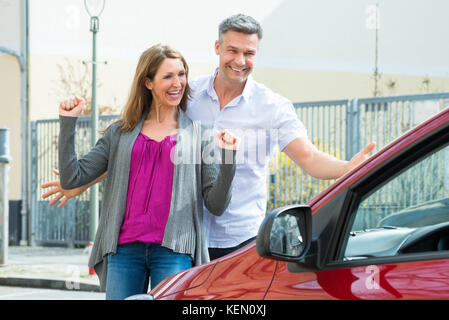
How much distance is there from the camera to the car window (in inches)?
80.9

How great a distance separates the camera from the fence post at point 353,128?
11.3 metres

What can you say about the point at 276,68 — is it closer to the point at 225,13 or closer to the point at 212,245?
the point at 225,13

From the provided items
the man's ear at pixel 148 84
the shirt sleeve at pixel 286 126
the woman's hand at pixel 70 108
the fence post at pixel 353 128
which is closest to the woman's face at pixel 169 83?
the man's ear at pixel 148 84

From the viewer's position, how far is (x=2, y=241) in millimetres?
10555

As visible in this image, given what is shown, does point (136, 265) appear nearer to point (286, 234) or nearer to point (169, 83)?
point (169, 83)

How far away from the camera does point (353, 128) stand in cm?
1132

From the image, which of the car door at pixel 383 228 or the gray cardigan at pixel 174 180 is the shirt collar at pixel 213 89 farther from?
the car door at pixel 383 228

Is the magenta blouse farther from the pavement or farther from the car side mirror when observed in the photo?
the pavement

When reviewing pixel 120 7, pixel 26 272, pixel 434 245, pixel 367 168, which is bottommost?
pixel 26 272

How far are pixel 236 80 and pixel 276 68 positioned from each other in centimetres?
1343

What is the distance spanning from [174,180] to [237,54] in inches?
26.0

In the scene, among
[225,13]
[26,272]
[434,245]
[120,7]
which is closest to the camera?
[434,245]
